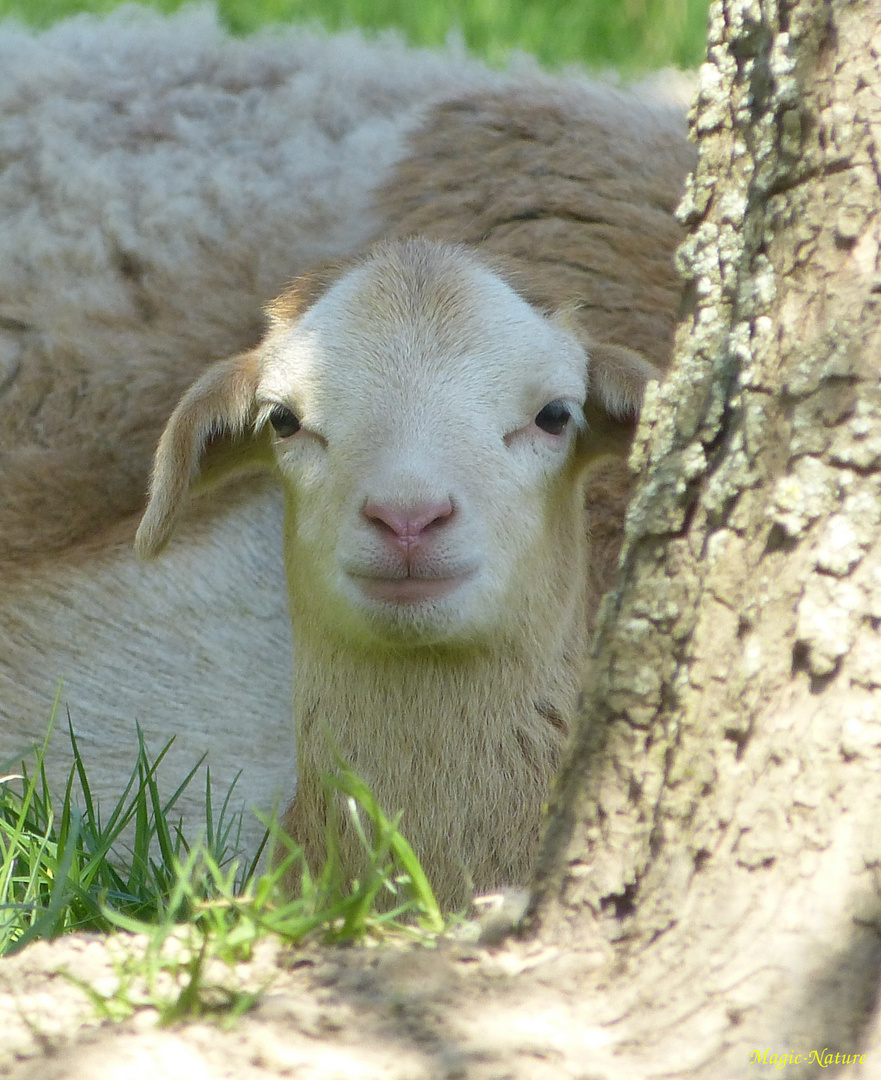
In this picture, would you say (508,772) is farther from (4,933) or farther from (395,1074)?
(395,1074)

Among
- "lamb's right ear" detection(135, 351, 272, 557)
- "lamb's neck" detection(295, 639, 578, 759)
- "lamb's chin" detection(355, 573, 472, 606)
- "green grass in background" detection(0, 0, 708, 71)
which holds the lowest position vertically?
"lamb's neck" detection(295, 639, 578, 759)

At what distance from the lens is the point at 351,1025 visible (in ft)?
5.78

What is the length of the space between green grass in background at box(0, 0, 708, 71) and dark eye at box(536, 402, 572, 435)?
4780mm

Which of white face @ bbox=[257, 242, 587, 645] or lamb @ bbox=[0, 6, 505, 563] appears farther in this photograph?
lamb @ bbox=[0, 6, 505, 563]

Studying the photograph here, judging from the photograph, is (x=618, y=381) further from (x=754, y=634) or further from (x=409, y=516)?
(x=754, y=634)

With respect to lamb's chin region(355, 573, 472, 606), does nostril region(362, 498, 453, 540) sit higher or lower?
higher

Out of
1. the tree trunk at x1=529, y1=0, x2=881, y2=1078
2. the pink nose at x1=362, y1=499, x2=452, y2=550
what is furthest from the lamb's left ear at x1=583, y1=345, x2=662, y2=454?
the tree trunk at x1=529, y1=0, x2=881, y2=1078

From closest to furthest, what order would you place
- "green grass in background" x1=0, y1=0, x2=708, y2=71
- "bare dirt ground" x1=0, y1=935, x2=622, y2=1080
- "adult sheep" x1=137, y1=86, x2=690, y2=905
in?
"bare dirt ground" x1=0, y1=935, x2=622, y2=1080, "adult sheep" x1=137, y1=86, x2=690, y2=905, "green grass in background" x1=0, y1=0, x2=708, y2=71

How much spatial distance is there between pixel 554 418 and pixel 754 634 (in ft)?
4.63

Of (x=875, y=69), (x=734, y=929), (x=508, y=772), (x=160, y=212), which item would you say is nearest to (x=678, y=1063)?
(x=734, y=929)

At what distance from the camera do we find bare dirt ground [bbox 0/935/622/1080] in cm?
168

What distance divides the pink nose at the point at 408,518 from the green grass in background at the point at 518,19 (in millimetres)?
5258

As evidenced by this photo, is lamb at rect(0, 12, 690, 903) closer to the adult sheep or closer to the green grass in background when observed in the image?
the adult sheep

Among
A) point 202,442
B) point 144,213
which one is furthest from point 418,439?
Answer: point 144,213
